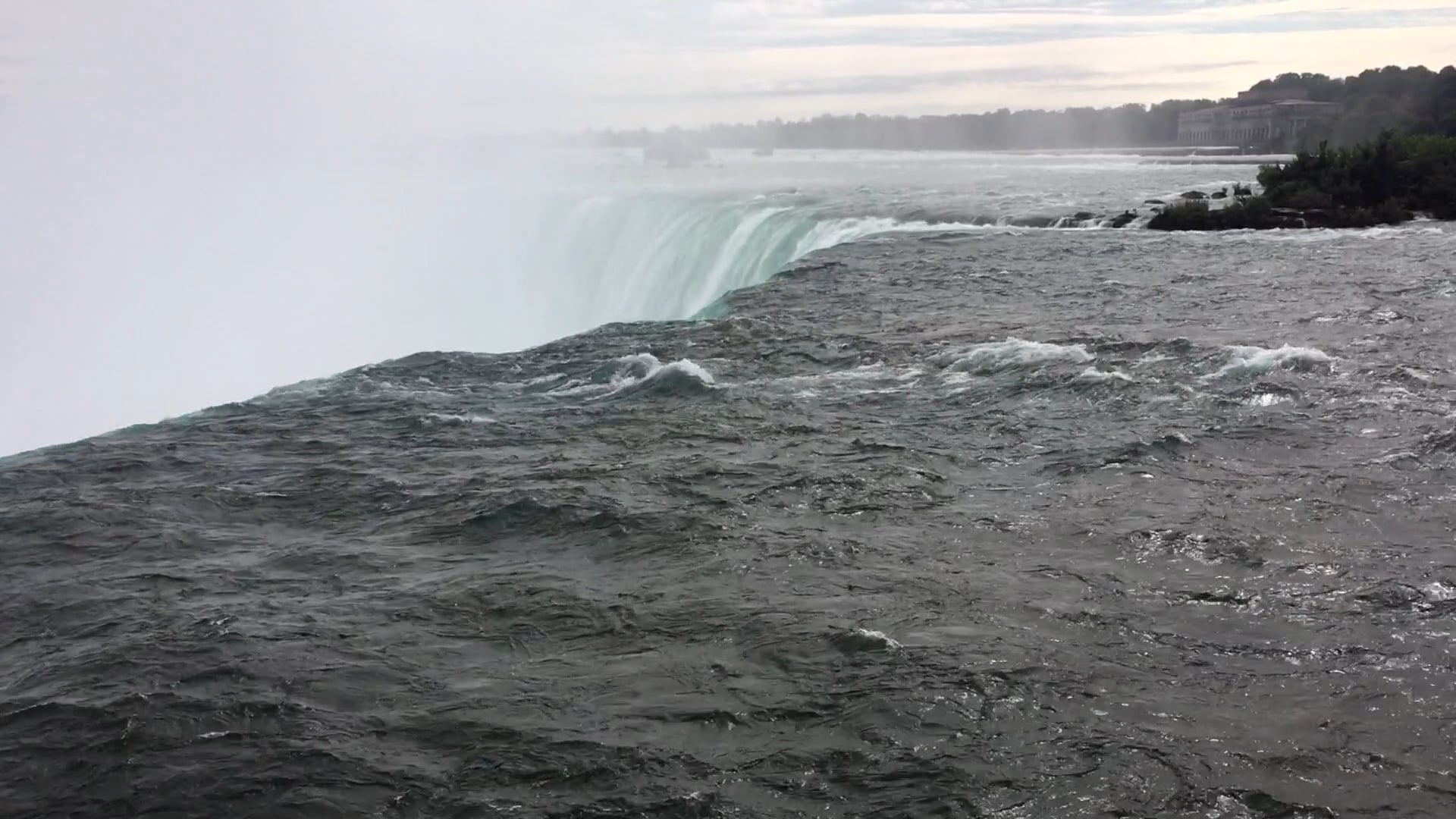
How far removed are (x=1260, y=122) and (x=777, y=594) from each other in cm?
7933

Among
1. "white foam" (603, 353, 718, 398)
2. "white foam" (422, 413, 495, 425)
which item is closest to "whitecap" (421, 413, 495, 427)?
"white foam" (422, 413, 495, 425)

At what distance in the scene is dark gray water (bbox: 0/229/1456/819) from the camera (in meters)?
6.86

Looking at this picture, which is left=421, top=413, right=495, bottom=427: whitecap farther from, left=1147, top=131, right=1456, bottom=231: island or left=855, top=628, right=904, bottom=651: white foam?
left=1147, top=131, right=1456, bottom=231: island

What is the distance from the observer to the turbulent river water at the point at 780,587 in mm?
6879

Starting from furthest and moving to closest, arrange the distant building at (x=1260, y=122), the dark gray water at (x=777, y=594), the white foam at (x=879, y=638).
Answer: the distant building at (x=1260, y=122), the white foam at (x=879, y=638), the dark gray water at (x=777, y=594)

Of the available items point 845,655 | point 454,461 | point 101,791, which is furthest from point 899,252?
point 101,791

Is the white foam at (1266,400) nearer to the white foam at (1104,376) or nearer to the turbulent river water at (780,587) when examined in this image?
the turbulent river water at (780,587)

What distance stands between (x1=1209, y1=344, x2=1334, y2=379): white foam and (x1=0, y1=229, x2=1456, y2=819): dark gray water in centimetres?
9

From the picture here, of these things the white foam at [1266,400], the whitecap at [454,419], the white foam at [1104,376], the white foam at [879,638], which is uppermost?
the white foam at [1104,376]

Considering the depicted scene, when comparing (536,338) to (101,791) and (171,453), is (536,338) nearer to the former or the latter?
(171,453)

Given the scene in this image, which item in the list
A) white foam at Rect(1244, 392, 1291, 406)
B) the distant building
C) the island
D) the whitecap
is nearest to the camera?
white foam at Rect(1244, 392, 1291, 406)

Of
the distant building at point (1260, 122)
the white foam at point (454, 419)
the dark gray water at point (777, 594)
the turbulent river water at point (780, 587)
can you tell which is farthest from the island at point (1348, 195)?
the distant building at point (1260, 122)

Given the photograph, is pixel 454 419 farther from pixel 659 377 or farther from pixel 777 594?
pixel 777 594

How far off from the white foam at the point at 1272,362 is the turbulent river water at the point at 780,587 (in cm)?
8
